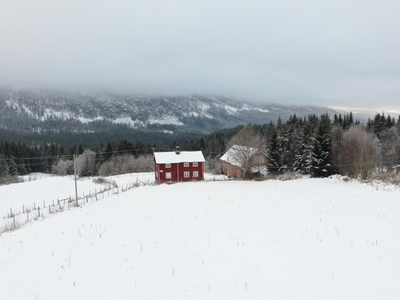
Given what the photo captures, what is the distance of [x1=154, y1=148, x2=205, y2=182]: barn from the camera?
57.3m

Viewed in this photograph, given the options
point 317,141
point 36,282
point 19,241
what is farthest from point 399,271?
point 317,141

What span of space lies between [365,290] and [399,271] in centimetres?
243

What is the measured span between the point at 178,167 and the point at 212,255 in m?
46.2

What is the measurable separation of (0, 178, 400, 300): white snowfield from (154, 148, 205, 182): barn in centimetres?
3550

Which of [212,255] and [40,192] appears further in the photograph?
[40,192]

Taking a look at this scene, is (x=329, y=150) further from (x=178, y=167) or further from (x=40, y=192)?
(x=40, y=192)

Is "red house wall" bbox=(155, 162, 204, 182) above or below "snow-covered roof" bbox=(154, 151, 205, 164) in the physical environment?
below

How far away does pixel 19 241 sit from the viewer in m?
16.3

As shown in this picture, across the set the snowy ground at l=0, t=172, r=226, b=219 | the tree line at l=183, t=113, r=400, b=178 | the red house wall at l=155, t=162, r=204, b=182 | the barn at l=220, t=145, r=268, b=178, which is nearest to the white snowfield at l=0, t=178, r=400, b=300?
the tree line at l=183, t=113, r=400, b=178

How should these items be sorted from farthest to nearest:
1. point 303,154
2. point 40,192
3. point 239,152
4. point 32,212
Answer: point 303,154, point 40,192, point 239,152, point 32,212

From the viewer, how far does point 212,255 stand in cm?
1231

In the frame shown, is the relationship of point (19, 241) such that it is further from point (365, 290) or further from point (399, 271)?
point (399, 271)

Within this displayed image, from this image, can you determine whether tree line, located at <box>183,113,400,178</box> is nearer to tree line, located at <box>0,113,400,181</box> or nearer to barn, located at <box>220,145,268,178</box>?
tree line, located at <box>0,113,400,181</box>

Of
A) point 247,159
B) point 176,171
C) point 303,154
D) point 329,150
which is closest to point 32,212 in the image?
point 176,171
